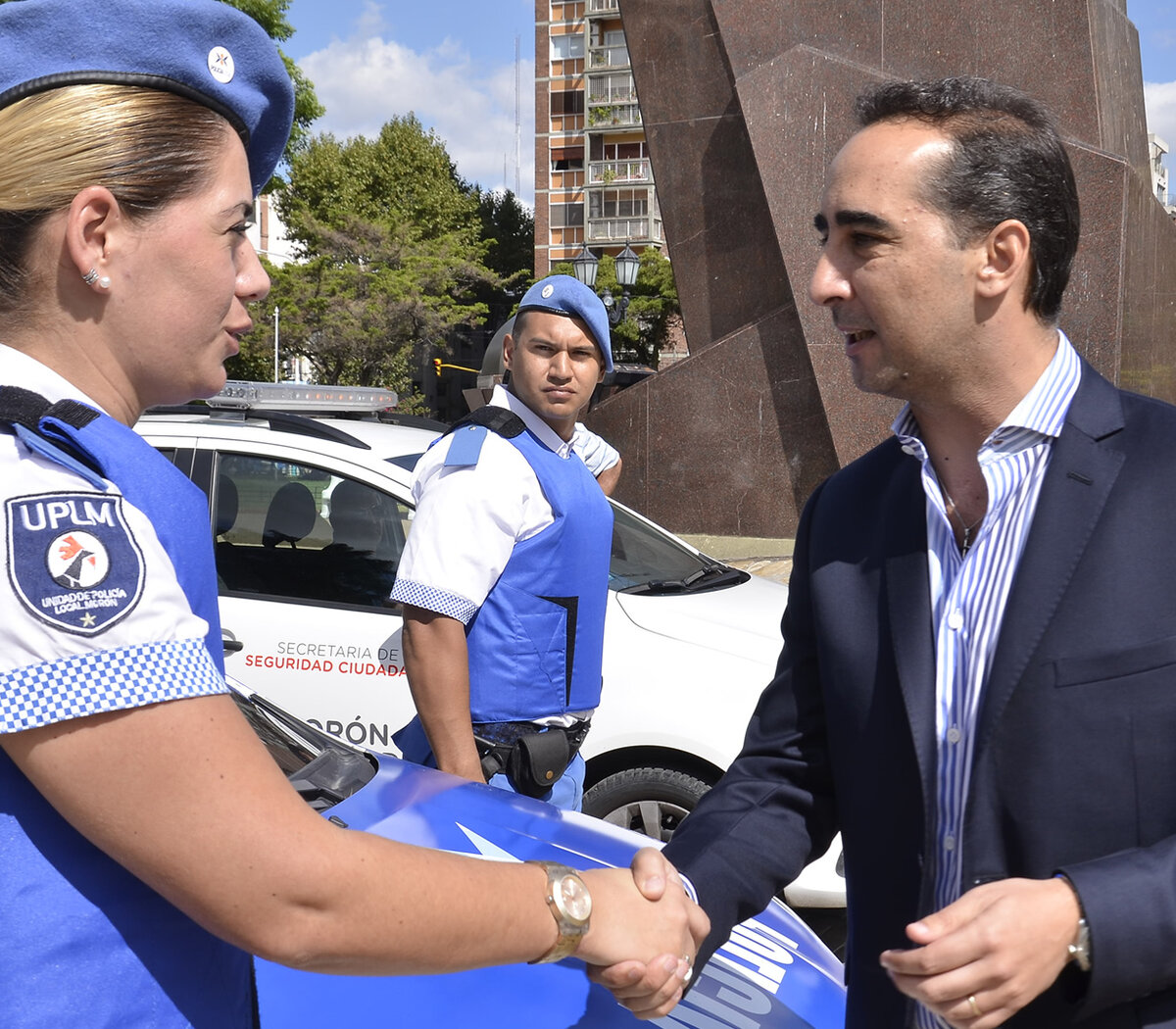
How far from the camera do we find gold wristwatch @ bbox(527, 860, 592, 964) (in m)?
1.51

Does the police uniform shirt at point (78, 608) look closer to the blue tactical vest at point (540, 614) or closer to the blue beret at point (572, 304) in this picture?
the blue tactical vest at point (540, 614)

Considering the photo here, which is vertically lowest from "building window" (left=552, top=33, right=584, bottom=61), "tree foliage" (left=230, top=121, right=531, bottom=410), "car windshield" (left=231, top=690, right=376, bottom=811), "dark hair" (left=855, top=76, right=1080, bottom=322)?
"car windshield" (left=231, top=690, right=376, bottom=811)

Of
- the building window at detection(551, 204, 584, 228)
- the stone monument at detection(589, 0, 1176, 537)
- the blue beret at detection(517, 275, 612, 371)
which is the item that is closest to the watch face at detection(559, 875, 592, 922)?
the blue beret at detection(517, 275, 612, 371)

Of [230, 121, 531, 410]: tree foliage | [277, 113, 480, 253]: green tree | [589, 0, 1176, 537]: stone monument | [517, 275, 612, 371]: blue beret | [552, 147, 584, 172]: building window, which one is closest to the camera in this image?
[517, 275, 612, 371]: blue beret

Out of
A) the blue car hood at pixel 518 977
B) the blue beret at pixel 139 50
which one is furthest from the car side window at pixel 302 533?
the blue beret at pixel 139 50

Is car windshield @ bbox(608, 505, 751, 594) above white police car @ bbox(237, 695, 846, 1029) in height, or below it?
above

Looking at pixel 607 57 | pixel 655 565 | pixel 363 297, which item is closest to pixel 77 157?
pixel 655 565

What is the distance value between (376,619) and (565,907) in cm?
295

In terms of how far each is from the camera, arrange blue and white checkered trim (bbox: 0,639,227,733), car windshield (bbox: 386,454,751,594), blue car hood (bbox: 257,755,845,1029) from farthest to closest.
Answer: car windshield (bbox: 386,454,751,594) → blue car hood (bbox: 257,755,845,1029) → blue and white checkered trim (bbox: 0,639,227,733)

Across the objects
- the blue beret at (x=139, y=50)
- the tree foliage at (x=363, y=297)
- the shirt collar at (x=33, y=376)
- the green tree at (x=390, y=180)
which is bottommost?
the shirt collar at (x=33, y=376)

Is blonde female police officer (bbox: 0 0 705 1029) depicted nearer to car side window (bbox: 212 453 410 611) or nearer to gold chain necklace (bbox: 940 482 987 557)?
gold chain necklace (bbox: 940 482 987 557)

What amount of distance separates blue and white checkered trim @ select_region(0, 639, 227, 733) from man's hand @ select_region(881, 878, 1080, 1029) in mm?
895

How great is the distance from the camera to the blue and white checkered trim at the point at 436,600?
3.18 meters

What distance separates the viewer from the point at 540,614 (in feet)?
10.9
